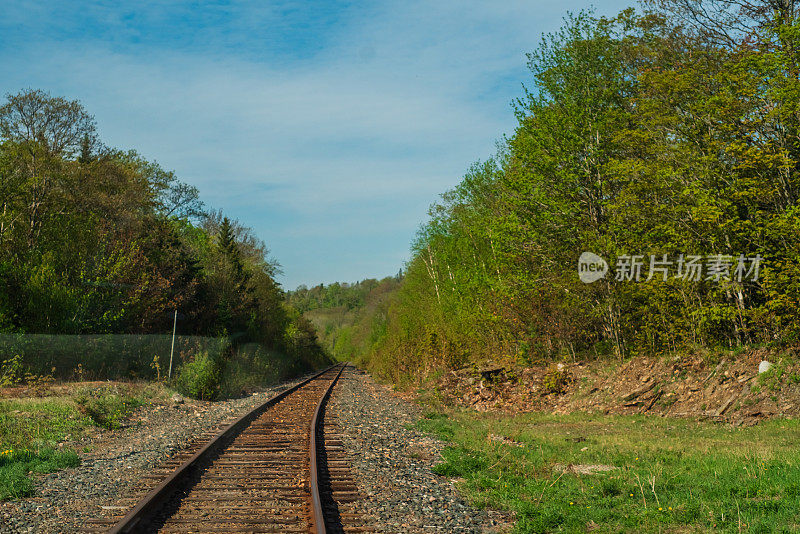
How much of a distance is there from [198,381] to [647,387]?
14.9m

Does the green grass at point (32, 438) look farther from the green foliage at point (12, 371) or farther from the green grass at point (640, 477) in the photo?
the green grass at point (640, 477)

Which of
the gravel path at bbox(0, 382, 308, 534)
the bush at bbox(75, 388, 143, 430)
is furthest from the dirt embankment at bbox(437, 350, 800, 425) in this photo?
the bush at bbox(75, 388, 143, 430)

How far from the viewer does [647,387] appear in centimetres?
1672

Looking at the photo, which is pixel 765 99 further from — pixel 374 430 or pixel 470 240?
pixel 470 240

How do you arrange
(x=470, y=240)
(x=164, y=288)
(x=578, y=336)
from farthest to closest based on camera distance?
(x=470, y=240) < (x=164, y=288) < (x=578, y=336)

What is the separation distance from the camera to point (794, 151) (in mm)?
15188

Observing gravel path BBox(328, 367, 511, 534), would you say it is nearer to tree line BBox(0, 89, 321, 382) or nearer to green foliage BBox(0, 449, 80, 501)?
green foliage BBox(0, 449, 80, 501)

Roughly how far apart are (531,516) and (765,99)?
13.8m

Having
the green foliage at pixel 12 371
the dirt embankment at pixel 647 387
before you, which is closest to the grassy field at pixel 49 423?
the green foliage at pixel 12 371

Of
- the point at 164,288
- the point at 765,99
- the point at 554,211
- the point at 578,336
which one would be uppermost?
the point at 765,99

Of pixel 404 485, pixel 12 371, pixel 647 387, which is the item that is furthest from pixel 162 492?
pixel 12 371

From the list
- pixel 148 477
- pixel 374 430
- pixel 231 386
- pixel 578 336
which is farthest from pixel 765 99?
pixel 231 386

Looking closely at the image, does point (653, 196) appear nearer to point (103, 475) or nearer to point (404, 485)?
point (404, 485)

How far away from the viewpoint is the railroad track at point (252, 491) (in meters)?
6.08
